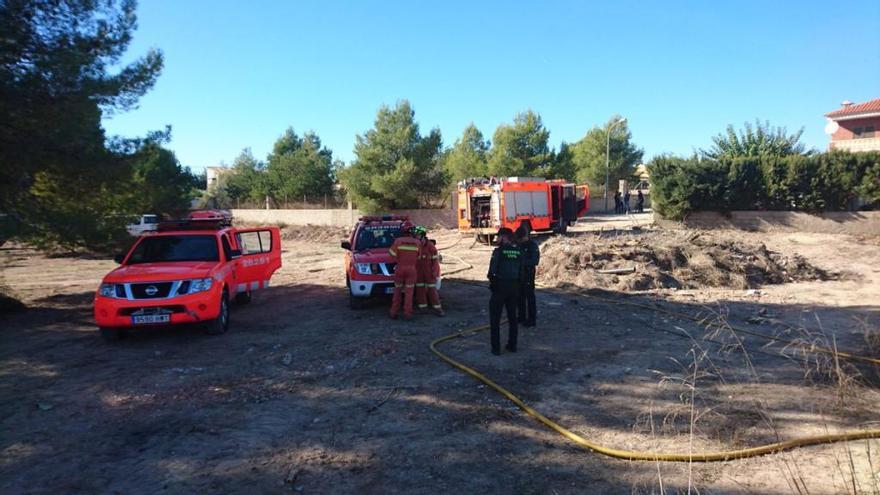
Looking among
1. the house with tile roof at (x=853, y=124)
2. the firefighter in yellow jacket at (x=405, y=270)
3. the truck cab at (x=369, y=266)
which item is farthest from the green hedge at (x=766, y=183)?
the firefighter in yellow jacket at (x=405, y=270)

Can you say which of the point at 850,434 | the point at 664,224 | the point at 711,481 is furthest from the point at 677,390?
the point at 664,224

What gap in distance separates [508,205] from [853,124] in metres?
28.7

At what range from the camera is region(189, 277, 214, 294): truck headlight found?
790cm

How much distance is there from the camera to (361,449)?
A: 4516 mm

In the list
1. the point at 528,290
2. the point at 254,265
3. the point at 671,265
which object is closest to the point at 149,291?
the point at 254,265

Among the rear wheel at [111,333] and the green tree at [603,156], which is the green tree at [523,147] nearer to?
the green tree at [603,156]

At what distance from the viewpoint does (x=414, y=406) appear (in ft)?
18.0

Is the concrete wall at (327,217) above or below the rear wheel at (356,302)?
above

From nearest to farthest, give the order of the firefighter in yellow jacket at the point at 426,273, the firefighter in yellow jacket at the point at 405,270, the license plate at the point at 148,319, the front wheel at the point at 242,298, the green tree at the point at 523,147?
the license plate at the point at 148,319 < the firefighter in yellow jacket at the point at 405,270 < the firefighter in yellow jacket at the point at 426,273 < the front wheel at the point at 242,298 < the green tree at the point at 523,147

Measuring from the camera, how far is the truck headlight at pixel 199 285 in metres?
7.90

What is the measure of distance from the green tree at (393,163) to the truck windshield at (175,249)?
2604 cm

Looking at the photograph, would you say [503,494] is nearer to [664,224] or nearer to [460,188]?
[460,188]

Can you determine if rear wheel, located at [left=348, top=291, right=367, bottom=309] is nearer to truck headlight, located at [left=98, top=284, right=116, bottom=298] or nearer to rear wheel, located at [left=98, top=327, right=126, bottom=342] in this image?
rear wheel, located at [left=98, top=327, right=126, bottom=342]

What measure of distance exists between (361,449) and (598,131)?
5339 cm
